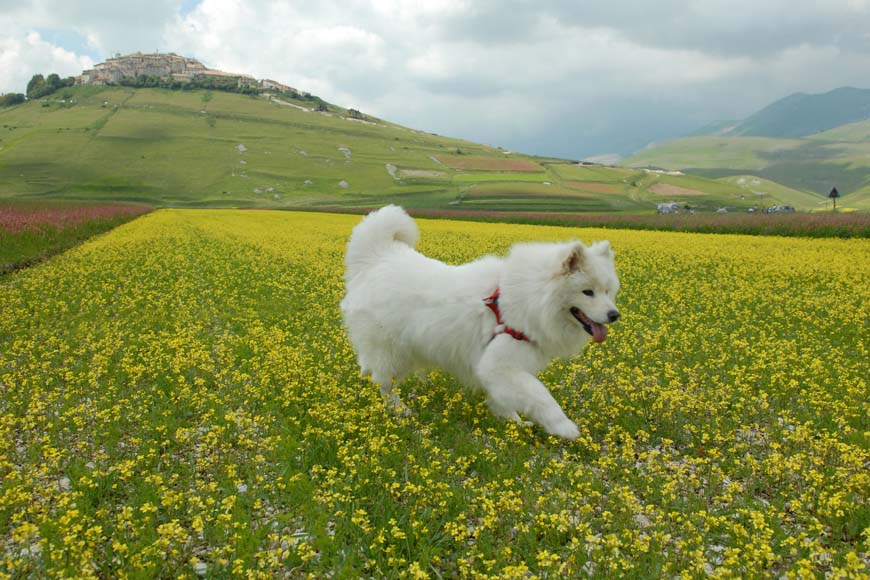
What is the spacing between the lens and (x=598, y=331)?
16.9 feet

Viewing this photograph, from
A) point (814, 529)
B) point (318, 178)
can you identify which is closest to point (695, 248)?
point (814, 529)

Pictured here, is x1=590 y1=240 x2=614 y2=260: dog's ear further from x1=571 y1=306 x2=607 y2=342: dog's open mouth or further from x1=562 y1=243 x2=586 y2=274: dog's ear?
x1=571 y1=306 x2=607 y2=342: dog's open mouth

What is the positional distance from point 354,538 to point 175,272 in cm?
1465

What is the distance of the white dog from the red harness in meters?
0.01

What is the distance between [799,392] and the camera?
20.8ft

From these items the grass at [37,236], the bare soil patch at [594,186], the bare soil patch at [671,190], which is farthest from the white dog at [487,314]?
the bare soil patch at [671,190]

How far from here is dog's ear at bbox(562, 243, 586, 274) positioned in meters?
5.02

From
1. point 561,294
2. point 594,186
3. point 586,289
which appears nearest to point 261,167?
point 594,186

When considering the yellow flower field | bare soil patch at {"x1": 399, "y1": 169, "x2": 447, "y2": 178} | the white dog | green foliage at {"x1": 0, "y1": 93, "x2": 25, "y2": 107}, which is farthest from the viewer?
green foliage at {"x1": 0, "y1": 93, "x2": 25, "y2": 107}

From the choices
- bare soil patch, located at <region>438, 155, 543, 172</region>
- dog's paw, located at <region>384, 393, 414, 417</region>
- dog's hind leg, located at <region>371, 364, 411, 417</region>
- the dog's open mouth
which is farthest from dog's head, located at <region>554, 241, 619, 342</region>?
bare soil patch, located at <region>438, 155, 543, 172</region>

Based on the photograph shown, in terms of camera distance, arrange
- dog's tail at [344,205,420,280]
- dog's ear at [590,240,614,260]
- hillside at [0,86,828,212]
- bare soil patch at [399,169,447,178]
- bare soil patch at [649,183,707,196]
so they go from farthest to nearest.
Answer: bare soil patch at [399,169,447,178], bare soil patch at [649,183,707,196], hillside at [0,86,828,212], dog's tail at [344,205,420,280], dog's ear at [590,240,614,260]

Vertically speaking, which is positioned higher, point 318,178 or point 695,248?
point 318,178

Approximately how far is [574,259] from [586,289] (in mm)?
330

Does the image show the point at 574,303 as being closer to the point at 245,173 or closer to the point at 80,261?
the point at 80,261
